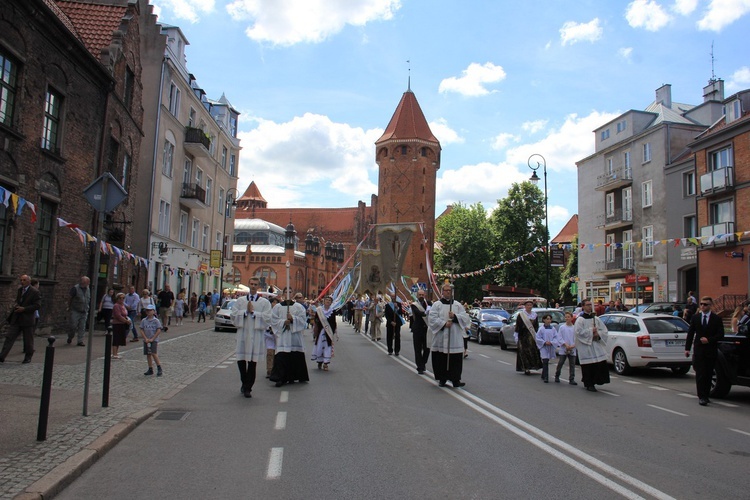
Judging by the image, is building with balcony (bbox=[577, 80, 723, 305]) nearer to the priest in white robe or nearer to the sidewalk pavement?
the priest in white robe

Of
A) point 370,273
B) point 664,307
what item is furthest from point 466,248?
point 664,307

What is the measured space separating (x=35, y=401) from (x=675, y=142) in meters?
37.0

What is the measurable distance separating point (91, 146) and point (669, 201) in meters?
30.5

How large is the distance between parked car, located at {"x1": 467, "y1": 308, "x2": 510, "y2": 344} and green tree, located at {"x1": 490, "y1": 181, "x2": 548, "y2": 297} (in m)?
33.4

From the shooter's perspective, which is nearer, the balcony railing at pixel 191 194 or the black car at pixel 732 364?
the black car at pixel 732 364

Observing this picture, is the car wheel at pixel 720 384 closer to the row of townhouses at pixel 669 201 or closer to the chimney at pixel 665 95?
the row of townhouses at pixel 669 201

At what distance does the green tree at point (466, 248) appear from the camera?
2495 inches

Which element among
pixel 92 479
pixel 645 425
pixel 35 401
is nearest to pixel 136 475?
pixel 92 479

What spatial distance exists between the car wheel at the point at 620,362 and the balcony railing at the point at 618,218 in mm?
26248

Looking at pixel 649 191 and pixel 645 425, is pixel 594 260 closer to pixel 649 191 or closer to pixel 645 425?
pixel 649 191

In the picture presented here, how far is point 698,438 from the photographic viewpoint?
746 cm

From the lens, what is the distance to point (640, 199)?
125 feet

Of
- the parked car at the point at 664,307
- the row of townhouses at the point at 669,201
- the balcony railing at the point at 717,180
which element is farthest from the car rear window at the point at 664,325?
the balcony railing at the point at 717,180

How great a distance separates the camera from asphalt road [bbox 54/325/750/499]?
5.17 metres
